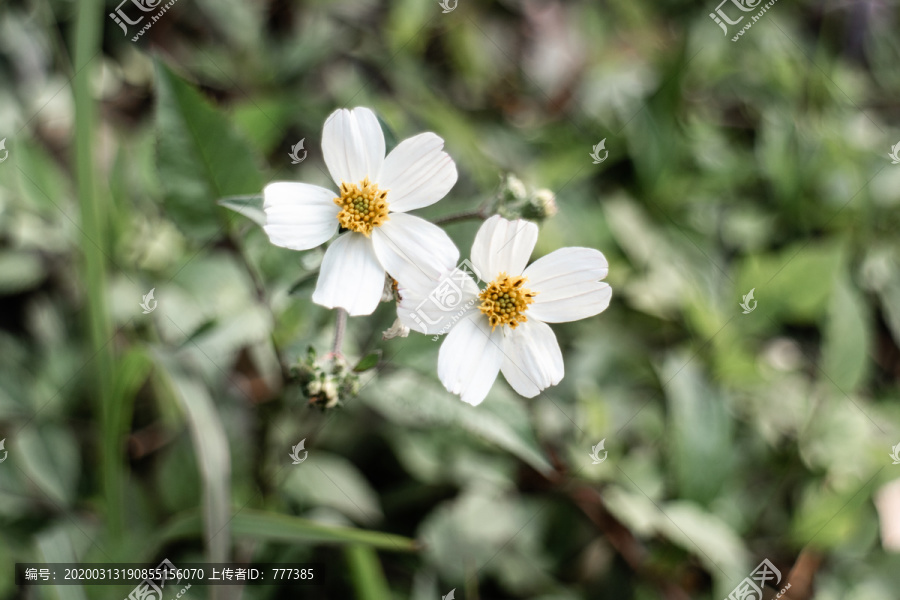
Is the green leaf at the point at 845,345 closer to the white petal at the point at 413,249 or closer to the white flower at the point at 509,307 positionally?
the white flower at the point at 509,307

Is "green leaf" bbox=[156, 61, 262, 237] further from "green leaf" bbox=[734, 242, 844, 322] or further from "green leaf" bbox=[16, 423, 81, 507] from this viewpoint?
"green leaf" bbox=[734, 242, 844, 322]

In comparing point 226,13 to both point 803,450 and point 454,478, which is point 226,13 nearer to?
point 454,478

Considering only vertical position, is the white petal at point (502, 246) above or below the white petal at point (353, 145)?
below

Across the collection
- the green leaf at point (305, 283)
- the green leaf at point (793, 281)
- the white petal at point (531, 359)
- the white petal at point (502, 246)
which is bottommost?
the white petal at point (531, 359)

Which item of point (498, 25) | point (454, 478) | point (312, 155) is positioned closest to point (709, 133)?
point (498, 25)

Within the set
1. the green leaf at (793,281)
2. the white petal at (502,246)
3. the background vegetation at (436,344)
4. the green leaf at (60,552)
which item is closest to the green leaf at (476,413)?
the background vegetation at (436,344)

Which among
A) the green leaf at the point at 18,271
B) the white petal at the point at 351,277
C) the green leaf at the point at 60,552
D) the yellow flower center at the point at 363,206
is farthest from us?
the green leaf at the point at 18,271
